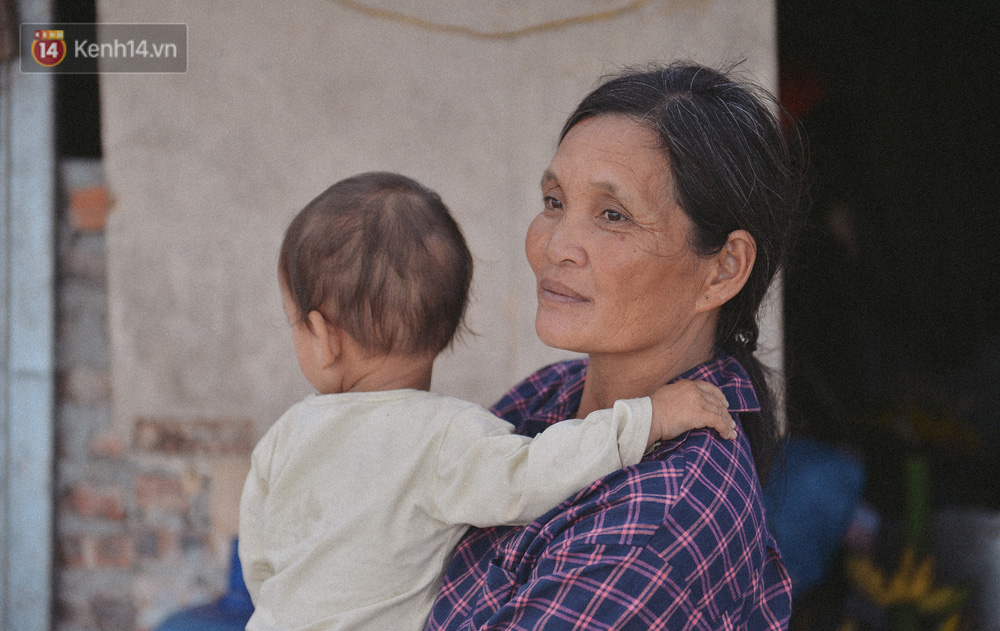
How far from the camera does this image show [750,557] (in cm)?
126

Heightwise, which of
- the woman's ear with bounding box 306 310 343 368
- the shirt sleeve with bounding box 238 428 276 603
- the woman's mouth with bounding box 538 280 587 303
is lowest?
the shirt sleeve with bounding box 238 428 276 603

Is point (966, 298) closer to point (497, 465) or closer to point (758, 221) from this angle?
point (758, 221)

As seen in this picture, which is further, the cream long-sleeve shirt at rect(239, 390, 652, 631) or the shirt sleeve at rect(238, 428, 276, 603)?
the shirt sleeve at rect(238, 428, 276, 603)

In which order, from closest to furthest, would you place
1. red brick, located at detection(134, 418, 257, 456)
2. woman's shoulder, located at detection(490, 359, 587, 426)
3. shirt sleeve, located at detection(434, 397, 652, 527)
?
shirt sleeve, located at detection(434, 397, 652, 527) → woman's shoulder, located at detection(490, 359, 587, 426) → red brick, located at detection(134, 418, 257, 456)

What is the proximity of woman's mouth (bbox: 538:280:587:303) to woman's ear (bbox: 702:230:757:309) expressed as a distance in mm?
248

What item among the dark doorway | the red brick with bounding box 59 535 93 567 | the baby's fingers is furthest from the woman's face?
the dark doorway

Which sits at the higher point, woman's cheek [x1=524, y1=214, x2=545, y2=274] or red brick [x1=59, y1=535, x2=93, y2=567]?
woman's cheek [x1=524, y1=214, x2=545, y2=274]

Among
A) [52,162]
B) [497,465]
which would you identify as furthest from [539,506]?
[52,162]

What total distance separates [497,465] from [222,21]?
2061mm

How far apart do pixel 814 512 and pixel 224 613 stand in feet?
7.13

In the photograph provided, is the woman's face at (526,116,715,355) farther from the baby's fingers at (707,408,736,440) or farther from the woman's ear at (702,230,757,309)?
the baby's fingers at (707,408,736,440)

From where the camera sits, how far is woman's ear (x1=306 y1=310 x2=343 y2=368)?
5.05 ft

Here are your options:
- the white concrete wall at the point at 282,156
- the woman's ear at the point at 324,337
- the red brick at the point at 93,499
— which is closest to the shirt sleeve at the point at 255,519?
the woman's ear at the point at 324,337

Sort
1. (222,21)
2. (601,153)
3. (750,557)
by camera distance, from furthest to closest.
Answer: (222,21), (601,153), (750,557)
